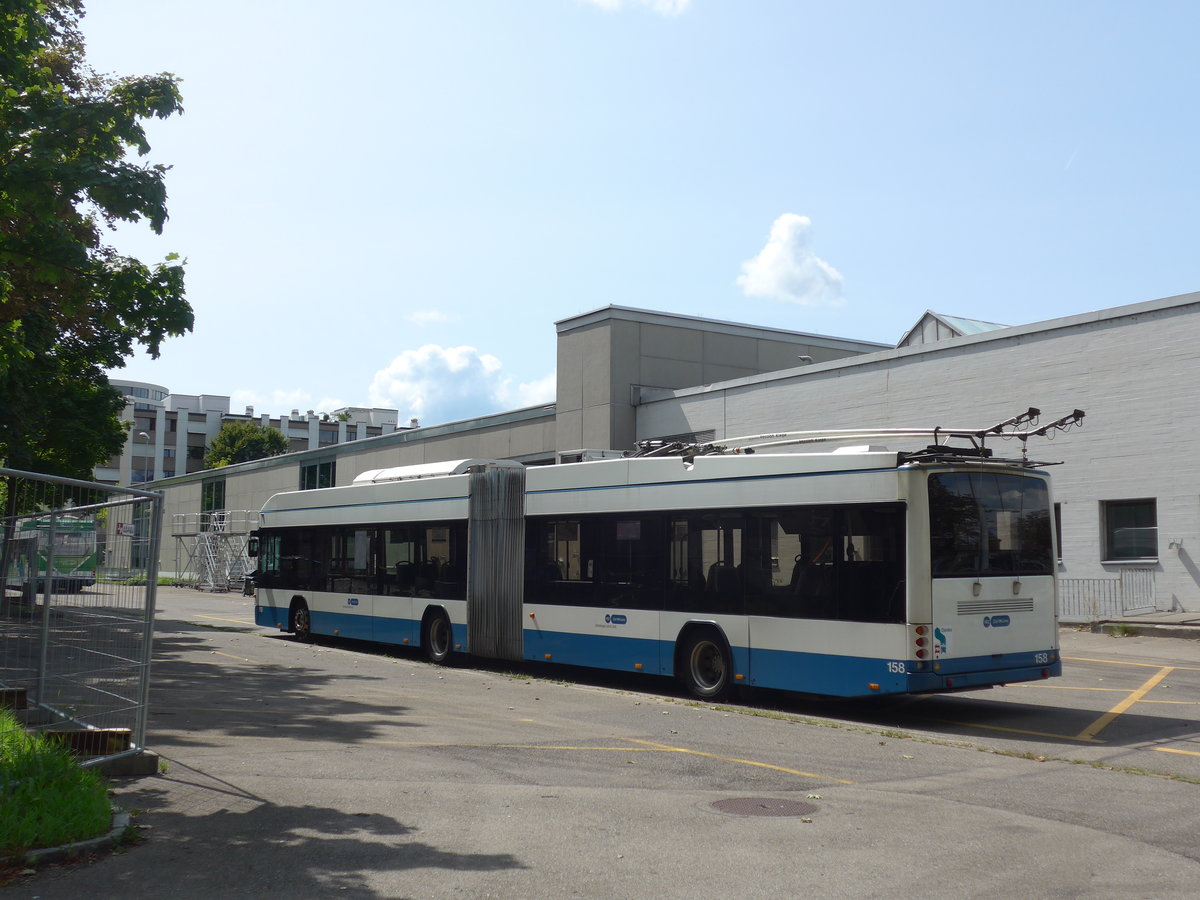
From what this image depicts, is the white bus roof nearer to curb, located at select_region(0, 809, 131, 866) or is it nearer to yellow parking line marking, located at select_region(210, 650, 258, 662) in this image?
yellow parking line marking, located at select_region(210, 650, 258, 662)

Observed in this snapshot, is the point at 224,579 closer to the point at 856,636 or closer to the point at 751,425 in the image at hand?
the point at 751,425

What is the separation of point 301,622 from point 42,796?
1740 centimetres

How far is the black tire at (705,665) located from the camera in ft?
46.7

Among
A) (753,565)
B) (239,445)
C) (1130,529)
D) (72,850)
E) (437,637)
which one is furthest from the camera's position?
(239,445)

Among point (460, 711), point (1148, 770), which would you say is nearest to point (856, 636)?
Answer: point (1148, 770)

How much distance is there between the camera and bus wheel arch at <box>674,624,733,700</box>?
46.6 ft

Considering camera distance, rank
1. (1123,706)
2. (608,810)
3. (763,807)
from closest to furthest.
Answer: (608,810), (763,807), (1123,706)

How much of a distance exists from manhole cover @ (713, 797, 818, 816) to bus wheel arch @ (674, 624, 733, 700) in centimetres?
562

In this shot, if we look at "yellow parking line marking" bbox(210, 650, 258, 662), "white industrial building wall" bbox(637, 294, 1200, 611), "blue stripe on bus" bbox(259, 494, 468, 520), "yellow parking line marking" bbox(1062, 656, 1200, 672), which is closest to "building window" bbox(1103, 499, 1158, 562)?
"white industrial building wall" bbox(637, 294, 1200, 611)

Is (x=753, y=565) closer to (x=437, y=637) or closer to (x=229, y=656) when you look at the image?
(x=437, y=637)

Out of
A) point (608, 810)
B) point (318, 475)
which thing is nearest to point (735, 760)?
point (608, 810)

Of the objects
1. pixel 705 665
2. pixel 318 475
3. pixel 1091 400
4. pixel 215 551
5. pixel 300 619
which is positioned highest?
pixel 318 475

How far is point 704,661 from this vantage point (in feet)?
48.1

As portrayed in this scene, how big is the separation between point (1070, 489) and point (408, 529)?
15.5 meters
